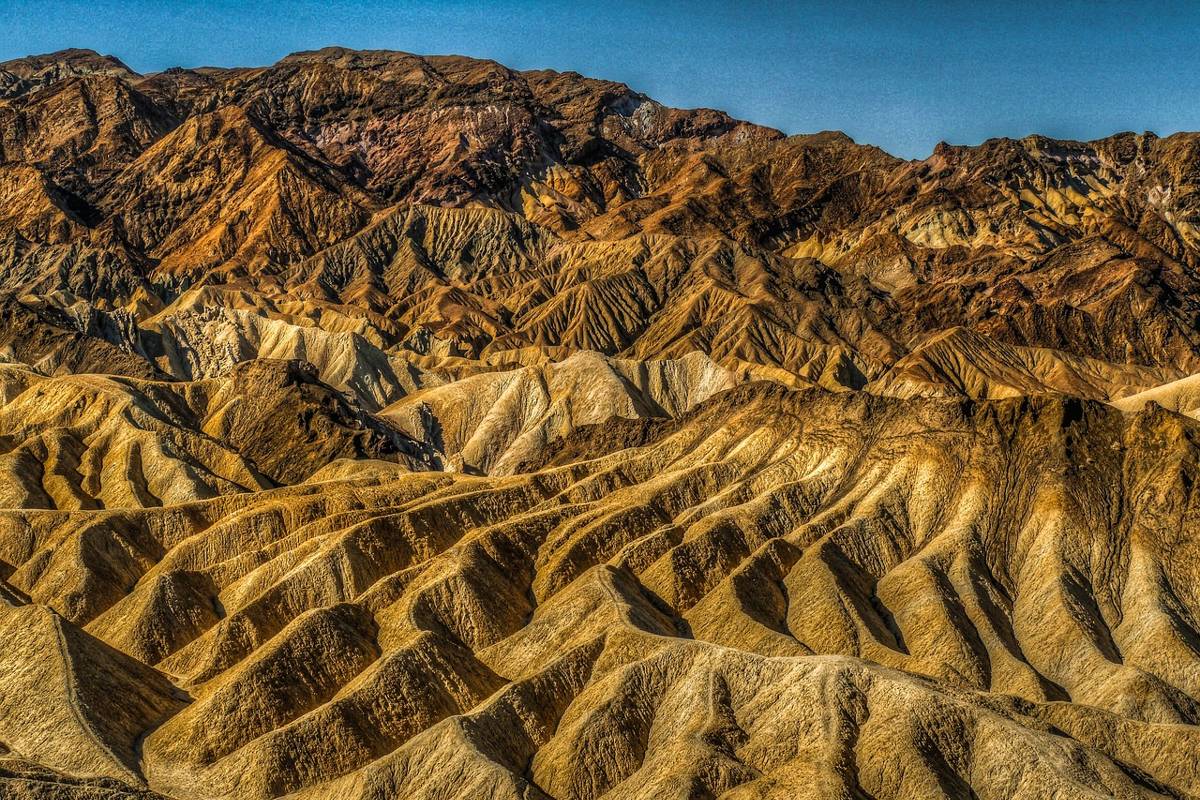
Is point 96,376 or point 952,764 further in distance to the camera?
point 96,376

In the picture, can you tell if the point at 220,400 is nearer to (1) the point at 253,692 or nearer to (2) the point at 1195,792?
(1) the point at 253,692

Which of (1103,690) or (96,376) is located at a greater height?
(96,376)

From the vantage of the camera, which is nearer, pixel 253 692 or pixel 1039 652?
pixel 253 692

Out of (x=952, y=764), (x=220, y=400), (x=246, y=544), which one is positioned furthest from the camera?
(x=220, y=400)

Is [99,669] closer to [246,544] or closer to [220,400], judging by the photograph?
[246,544]

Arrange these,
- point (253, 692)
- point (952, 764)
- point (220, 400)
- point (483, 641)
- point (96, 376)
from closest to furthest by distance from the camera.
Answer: point (952, 764) → point (253, 692) → point (483, 641) → point (96, 376) → point (220, 400)

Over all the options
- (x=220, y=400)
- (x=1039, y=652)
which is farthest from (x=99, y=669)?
(x=220, y=400)

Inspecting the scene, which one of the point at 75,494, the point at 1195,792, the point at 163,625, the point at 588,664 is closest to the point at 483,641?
the point at 588,664

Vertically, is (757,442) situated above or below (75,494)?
above

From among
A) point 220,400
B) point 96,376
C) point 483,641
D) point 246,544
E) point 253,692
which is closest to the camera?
point 253,692

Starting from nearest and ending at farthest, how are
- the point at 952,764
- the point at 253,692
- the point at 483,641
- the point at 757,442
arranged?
the point at 952,764
the point at 253,692
the point at 483,641
the point at 757,442
